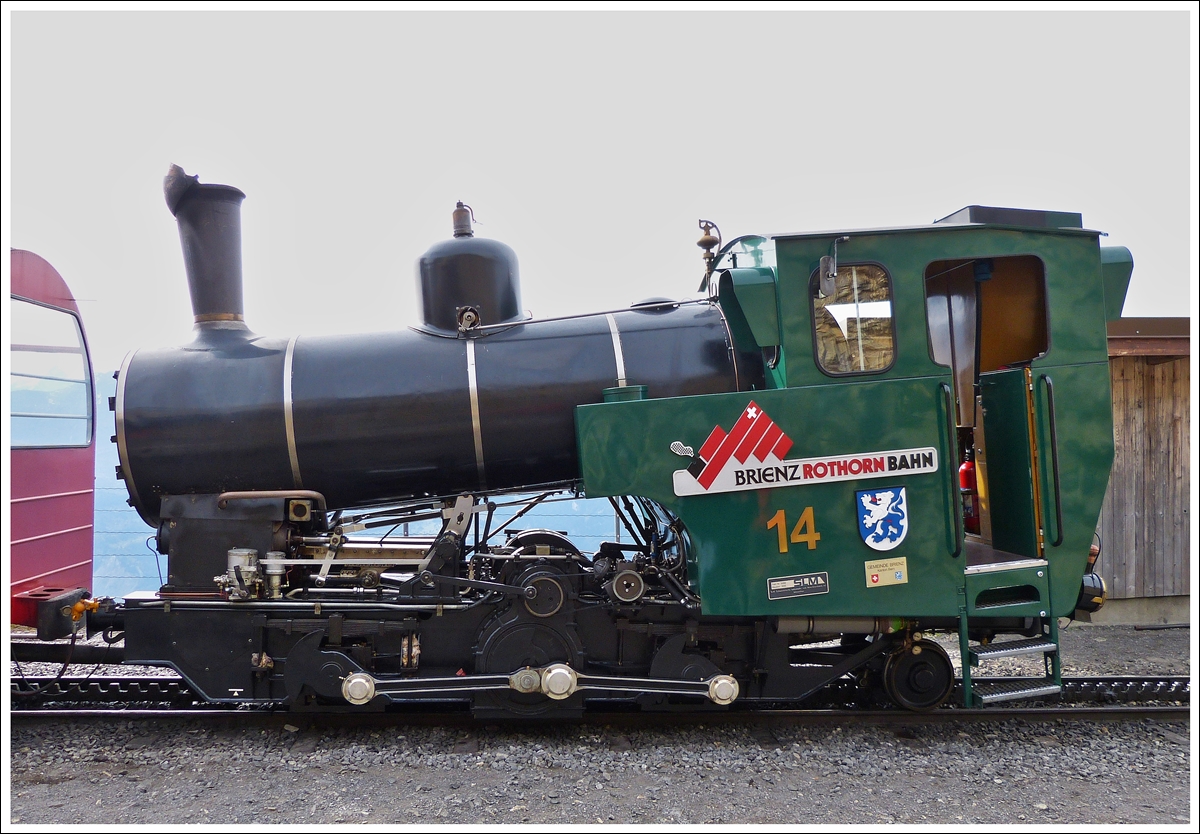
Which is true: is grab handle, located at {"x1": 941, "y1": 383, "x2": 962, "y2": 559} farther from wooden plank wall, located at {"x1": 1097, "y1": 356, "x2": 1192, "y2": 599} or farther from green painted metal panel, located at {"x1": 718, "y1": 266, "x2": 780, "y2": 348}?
wooden plank wall, located at {"x1": 1097, "y1": 356, "x2": 1192, "y2": 599}

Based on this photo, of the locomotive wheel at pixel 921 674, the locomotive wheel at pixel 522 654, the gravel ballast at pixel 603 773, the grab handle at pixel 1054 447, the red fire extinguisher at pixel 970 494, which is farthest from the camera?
A: the red fire extinguisher at pixel 970 494

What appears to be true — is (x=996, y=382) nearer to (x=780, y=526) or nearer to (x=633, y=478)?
(x=780, y=526)

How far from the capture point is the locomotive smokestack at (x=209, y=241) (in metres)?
4.42

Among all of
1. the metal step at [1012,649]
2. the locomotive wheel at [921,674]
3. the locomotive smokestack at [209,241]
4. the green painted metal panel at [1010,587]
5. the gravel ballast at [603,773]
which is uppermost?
the locomotive smokestack at [209,241]

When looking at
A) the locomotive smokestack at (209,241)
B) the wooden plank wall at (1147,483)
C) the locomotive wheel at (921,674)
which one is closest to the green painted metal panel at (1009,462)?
the locomotive wheel at (921,674)

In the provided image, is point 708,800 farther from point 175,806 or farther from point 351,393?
point 351,393

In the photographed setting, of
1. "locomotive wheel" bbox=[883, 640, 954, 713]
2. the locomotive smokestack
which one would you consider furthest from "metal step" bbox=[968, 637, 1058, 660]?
the locomotive smokestack

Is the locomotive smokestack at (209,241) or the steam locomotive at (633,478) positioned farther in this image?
the locomotive smokestack at (209,241)

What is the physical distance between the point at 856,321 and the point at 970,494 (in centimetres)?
204

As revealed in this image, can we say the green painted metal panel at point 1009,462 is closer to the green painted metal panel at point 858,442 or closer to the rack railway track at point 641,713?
the green painted metal panel at point 858,442

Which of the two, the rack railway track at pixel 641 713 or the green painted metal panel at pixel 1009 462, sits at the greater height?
the green painted metal panel at pixel 1009 462

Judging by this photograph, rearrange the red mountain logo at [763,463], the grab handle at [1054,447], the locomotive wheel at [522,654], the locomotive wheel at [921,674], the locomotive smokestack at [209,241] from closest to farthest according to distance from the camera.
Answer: the red mountain logo at [763,463] → the grab handle at [1054,447] → the locomotive wheel at [522,654] → the locomotive wheel at [921,674] → the locomotive smokestack at [209,241]

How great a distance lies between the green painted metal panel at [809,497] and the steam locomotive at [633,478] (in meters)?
0.02

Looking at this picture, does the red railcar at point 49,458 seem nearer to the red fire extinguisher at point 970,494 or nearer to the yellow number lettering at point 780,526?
the yellow number lettering at point 780,526
